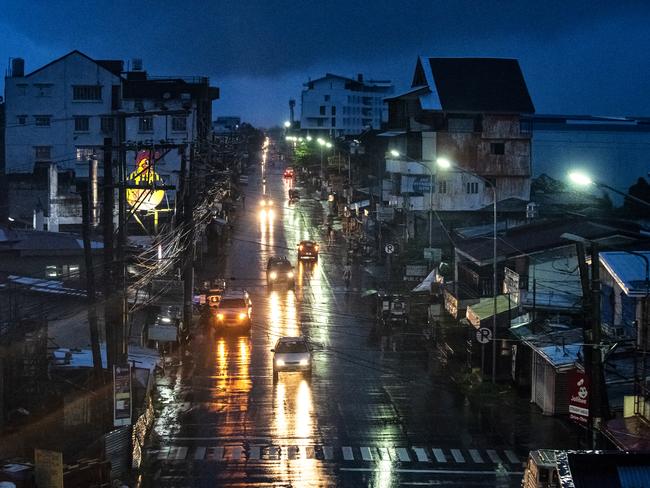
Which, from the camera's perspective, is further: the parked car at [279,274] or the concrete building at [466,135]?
the concrete building at [466,135]

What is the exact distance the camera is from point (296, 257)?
65.4m

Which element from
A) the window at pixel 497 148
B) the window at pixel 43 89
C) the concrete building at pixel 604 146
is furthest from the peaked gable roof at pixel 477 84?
the window at pixel 43 89

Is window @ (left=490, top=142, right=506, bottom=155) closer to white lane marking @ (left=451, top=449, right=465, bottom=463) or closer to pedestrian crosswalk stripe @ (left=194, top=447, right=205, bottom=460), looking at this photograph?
white lane marking @ (left=451, top=449, right=465, bottom=463)

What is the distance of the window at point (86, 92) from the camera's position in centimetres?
7331

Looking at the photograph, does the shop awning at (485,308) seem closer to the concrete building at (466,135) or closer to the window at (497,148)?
the concrete building at (466,135)

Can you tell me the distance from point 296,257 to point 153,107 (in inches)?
736

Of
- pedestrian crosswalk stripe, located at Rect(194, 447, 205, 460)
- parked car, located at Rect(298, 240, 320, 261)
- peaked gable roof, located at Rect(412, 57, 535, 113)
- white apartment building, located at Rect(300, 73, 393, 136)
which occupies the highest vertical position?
white apartment building, located at Rect(300, 73, 393, 136)

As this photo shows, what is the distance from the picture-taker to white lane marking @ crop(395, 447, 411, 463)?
2386 centimetres

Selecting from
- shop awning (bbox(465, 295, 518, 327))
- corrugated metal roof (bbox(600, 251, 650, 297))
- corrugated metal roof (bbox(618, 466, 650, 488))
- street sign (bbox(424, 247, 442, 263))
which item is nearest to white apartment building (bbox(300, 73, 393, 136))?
street sign (bbox(424, 247, 442, 263))

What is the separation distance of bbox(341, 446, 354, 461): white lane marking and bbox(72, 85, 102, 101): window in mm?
53920

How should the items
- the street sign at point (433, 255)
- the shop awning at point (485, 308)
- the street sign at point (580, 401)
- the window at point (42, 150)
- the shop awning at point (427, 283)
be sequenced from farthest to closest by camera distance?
1. the window at point (42, 150)
2. the street sign at point (433, 255)
3. the shop awning at point (427, 283)
4. the shop awning at point (485, 308)
5. the street sign at point (580, 401)

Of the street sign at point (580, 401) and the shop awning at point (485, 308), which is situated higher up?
the shop awning at point (485, 308)

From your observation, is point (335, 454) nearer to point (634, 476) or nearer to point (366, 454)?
point (366, 454)

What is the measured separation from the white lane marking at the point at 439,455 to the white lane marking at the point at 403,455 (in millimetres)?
679
